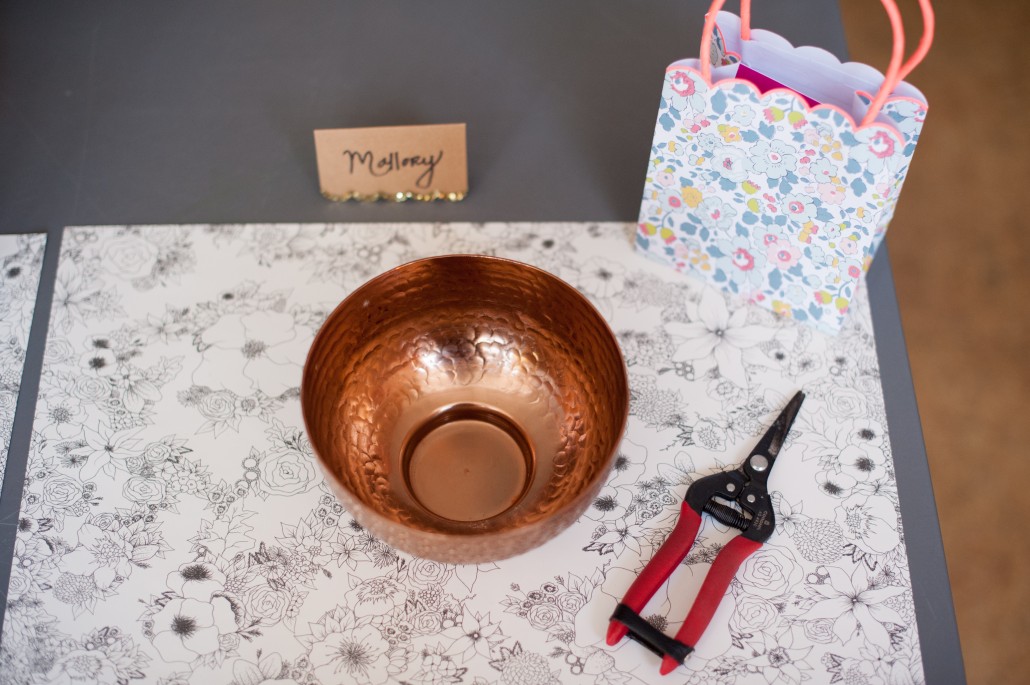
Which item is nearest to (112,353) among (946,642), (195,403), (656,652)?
(195,403)

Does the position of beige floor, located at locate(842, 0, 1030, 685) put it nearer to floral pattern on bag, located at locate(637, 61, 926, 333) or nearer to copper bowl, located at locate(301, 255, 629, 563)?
floral pattern on bag, located at locate(637, 61, 926, 333)

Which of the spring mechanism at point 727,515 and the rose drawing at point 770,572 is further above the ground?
the spring mechanism at point 727,515

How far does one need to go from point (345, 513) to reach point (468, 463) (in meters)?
0.12

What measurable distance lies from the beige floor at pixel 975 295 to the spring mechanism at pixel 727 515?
2.81ft

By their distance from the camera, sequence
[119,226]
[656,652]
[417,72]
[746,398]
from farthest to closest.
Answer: [417,72] → [119,226] → [746,398] → [656,652]

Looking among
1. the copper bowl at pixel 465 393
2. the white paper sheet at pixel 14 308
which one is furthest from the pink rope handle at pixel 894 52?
the white paper sheet at pixel 14 308

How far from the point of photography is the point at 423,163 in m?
1.03

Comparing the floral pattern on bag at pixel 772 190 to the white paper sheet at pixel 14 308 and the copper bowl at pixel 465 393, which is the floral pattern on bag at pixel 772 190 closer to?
the copper bowl at pixel 465 393

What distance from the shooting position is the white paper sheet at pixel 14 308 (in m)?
0.95

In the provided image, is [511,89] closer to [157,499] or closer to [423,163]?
[423,163]

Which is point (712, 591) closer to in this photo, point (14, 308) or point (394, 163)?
point (394, 163)

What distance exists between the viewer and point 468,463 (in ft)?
2.92

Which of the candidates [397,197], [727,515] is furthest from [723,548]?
[397,197]

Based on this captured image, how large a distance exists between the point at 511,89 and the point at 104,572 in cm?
71
